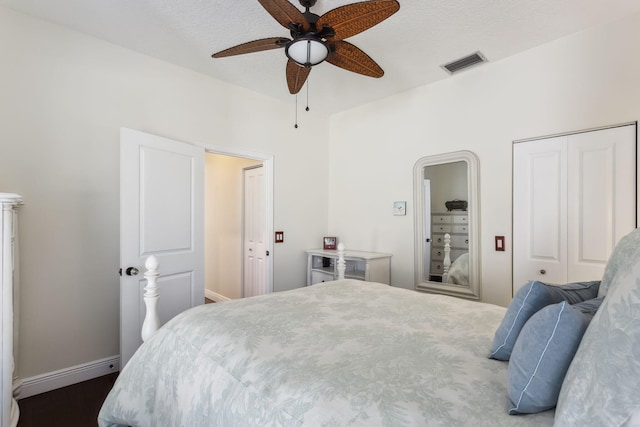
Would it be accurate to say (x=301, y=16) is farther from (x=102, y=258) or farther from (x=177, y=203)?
(x=102, y=258)

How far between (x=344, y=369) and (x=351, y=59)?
5.81 feet

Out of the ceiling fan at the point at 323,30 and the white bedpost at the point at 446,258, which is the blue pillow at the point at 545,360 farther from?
the white bedpost at the point at 446,258

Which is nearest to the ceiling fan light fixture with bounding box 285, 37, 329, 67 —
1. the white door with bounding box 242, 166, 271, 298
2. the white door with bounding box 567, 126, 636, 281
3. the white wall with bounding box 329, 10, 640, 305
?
the white wall with bounding box 329, 10, 640, 305

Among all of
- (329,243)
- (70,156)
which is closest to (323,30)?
(70,156)

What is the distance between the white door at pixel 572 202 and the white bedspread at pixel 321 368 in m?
1.18

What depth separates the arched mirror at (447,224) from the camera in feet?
9.55

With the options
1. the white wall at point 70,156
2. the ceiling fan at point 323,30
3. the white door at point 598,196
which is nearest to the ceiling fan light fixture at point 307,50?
the ceiling fan at point 323,30

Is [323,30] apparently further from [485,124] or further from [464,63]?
[485,124]

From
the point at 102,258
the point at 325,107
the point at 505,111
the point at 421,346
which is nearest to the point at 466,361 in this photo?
the point at 421,346

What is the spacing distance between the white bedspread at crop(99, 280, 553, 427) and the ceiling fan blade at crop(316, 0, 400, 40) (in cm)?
147

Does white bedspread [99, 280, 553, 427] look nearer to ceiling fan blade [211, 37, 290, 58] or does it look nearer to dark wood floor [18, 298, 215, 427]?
dark wood floor [18, 298, 215, 427]

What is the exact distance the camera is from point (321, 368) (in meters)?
1.03

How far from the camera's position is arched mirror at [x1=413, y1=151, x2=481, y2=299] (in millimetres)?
→ 2910

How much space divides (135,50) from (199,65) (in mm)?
511
